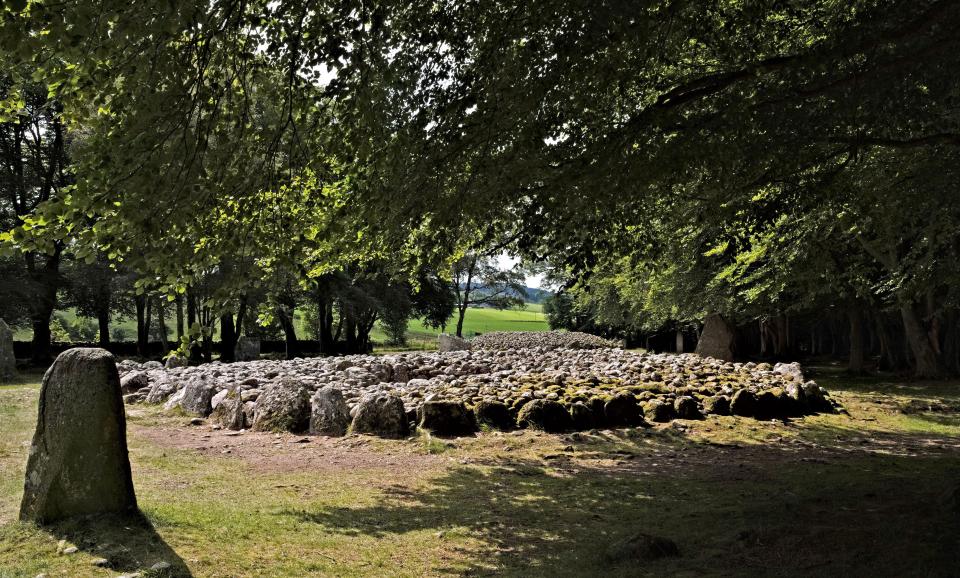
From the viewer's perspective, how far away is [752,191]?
8.62 m

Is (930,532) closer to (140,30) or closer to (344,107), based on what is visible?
(344,107)

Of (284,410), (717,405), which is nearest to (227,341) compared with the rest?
(284,410)

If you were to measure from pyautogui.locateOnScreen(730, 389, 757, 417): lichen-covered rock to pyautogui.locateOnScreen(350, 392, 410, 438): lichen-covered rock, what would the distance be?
23.4ft

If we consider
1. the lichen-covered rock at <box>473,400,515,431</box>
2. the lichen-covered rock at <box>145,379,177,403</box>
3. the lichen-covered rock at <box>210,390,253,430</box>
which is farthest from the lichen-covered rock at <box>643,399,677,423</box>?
the lichen-covered rock at <box>145,379,177,403</box>

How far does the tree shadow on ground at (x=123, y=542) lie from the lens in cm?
524

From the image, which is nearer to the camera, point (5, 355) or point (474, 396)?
point (474, 396)

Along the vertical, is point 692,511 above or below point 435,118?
→ below

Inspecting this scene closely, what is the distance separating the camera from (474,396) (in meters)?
13.4

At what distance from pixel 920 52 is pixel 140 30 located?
5.95 metres

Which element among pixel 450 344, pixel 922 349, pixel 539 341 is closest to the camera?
pixel 922 349

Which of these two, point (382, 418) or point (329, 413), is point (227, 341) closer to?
point (329, 413)

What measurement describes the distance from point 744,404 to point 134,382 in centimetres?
1534

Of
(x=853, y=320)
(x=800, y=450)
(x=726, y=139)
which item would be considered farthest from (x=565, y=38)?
(x=853, y=320)

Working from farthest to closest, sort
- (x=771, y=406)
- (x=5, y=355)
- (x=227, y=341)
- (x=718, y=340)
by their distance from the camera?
(x=227, y=341), (x=718, y=340), (x=5, y=355), (x=771, y=406)
